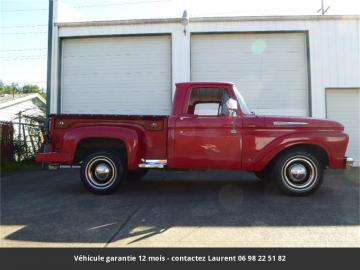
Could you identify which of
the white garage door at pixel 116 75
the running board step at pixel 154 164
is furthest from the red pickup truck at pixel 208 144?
the white garage door at pixel 116 75

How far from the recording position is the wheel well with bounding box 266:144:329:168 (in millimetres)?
6141

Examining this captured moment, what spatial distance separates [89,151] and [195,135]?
6.57ft

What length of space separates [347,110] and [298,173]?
21.7 ft

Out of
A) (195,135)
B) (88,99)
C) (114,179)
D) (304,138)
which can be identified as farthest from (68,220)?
(88,99)

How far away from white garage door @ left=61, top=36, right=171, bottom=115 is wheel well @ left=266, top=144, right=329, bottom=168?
612cm

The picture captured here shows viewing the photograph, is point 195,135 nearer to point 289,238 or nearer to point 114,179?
point 114,179

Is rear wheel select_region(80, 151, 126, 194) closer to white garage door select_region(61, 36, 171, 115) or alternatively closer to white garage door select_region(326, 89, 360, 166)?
white garage door select_region(61, 36, 171, 115)

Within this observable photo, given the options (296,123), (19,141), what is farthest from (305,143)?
(19,141)

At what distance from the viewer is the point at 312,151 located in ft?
20.7

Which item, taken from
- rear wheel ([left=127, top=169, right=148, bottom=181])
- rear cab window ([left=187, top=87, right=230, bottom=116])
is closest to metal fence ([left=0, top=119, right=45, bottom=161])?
rear wheel ([left=127, top=169, right=148, bottom=181])

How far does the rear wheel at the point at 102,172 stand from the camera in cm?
615

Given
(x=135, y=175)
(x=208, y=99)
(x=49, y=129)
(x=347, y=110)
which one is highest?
(x=347, y=110)

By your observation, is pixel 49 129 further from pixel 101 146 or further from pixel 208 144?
pixel 208 144

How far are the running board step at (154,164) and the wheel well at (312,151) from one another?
192 cm
